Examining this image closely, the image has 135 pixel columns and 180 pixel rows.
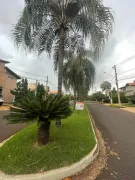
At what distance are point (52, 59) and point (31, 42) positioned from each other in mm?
1776

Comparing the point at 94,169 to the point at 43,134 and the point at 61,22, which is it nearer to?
the point at 43,134

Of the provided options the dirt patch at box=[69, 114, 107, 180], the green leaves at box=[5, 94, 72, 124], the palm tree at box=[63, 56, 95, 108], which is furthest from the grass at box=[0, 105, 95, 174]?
the palm tree at box=[63, 56, 95, 108]

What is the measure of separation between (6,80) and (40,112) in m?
23.6

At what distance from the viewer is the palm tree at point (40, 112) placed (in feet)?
12.1

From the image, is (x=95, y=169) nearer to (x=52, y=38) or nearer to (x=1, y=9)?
(x=52, y=38)

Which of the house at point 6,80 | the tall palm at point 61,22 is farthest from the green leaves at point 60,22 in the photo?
the house at point 6,80

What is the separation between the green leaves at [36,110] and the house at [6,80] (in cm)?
2174

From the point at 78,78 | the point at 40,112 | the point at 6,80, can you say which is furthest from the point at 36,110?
the point at 6,80

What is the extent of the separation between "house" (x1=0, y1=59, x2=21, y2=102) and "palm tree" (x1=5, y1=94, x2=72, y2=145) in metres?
21.7

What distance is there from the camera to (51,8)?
6469 millimetres

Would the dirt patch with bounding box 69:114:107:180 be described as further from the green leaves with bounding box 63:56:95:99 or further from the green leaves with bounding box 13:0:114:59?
the green leaves with bounding box 63:56:95:99

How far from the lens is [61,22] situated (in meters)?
6.62

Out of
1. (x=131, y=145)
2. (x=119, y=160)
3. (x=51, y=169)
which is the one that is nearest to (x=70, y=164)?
(x=51, y=169)

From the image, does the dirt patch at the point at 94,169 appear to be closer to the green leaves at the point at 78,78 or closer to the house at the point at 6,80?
the green leaves at the point at 78,78
